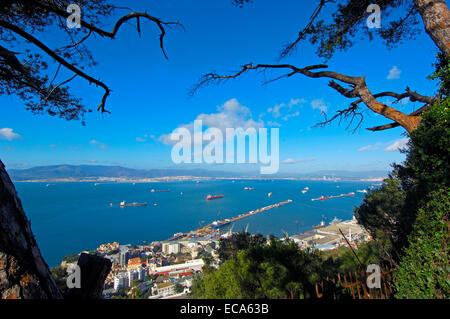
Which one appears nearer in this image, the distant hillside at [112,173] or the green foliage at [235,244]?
the green foliage at [235,244]

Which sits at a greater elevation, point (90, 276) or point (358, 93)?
point (358, 93)

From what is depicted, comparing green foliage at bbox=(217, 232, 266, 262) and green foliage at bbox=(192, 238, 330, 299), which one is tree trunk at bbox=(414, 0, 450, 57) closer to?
green foliage at bbox=(192, 238, 330, 299)

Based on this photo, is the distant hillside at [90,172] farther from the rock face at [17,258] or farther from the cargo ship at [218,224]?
the rock face at [17,258]

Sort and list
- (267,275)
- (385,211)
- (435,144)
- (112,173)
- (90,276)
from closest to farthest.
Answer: (90,276) → (435,144) → (267,275) → (385,211) → (112,173)

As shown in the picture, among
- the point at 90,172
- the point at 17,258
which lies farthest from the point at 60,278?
the point at 90,172

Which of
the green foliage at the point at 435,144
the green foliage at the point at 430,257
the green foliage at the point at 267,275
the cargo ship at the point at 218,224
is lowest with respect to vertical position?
the cargo ship at the point at 218,224

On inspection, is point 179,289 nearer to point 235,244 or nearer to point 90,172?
point 235,244

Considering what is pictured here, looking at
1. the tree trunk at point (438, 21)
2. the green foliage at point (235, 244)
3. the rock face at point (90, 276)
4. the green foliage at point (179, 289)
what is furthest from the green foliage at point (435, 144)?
the green foliage at point (179, 289)

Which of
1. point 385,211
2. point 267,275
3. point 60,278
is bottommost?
point 60,278
